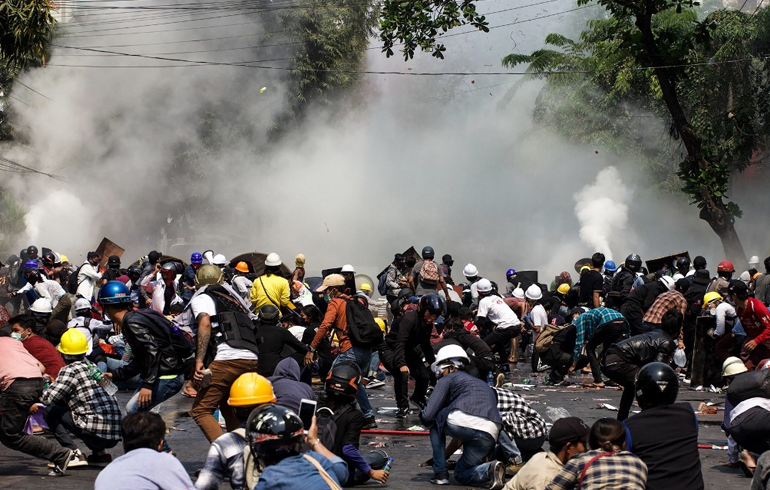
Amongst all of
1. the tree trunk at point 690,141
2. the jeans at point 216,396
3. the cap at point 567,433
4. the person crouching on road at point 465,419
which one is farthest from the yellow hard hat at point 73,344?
the tree trunk at point 690,141

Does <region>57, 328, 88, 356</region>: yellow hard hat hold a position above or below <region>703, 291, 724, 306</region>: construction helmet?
below

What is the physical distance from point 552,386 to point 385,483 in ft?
21.8

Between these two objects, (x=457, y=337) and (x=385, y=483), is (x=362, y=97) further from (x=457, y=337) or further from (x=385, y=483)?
(x=385, y=483)

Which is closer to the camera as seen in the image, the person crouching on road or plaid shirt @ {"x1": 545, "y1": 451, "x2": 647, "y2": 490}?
plaid shirt @ {"x1": 545, "y1": 451, "x2": 647, "y2": 490}

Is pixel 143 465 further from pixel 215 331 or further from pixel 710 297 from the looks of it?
pixel 710 297

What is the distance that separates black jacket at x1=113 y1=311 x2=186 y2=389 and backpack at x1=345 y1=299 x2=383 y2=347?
2.94m

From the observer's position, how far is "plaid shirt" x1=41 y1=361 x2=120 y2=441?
7.22 m

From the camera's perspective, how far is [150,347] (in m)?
6.95

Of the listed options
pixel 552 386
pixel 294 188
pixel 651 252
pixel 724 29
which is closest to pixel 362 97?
pixel 294 188

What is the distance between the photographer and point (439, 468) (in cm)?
712

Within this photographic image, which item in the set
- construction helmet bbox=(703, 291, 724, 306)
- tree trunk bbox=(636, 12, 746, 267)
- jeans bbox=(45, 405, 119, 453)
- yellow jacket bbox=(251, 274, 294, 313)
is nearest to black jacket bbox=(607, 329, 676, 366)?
yellow jacket bbox=(251, 274, 294, 313)

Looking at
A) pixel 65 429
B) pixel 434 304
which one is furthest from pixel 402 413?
pixel 65 429

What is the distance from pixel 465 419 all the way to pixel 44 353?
344 cm

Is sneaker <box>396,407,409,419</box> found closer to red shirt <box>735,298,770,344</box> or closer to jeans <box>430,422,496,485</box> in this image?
jeans <box>430,422,496,485</box>
